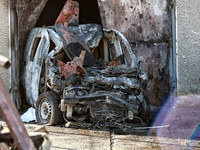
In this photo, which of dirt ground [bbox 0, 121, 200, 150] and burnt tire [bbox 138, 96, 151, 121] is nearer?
dirt ground [bbox 0, 121, 200, 150]

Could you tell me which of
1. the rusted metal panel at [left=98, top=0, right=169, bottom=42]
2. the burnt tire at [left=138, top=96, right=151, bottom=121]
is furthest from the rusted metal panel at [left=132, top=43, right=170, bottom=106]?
the burnt tire at [left=138, top=96, right=151, bottom=121]

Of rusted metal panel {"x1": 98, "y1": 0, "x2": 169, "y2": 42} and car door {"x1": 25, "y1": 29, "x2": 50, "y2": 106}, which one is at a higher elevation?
rusted metal panel {"x1": 98, "y1": 0, "x2": 169, "y2": 42}

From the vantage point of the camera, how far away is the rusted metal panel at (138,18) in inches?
304

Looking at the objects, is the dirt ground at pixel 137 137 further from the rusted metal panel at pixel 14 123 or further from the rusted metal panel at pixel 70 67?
the rusted metal panel at pixel 14 123

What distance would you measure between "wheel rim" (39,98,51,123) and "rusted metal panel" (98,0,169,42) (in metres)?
3.15


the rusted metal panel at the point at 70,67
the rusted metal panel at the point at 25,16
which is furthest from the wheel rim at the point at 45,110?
the rusted metal panel at the point at 25,16

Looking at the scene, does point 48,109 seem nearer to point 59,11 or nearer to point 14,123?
point 14,123

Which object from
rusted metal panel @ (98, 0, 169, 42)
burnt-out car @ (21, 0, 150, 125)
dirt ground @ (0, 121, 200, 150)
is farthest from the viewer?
rusted metal panel @ (98, 0, 169, 42)

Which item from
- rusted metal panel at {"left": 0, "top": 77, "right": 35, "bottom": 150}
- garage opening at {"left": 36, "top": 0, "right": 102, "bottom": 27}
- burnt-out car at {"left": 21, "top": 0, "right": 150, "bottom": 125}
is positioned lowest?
burnt-out car at {"left": 21, "top": 0, "right": 150, "bottom": 125}

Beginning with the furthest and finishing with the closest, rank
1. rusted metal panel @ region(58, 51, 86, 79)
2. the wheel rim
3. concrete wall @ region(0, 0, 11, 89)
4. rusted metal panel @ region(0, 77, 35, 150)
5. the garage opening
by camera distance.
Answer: the garage opening < concrete wall @ region(0, 0, 11, 89) < the wheel rim < rusted metal panel @ region(58, 51, 86, 79) < rusted metal panel @ region(0, 77, 35, 150)

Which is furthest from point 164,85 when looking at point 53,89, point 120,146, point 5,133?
point 5,133

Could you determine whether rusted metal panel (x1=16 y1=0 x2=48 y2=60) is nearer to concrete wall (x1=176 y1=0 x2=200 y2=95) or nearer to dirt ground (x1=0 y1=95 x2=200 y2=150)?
dirt ground (x1=0 y1=95 x2=200 y2=150)

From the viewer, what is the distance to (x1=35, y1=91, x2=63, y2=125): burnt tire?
219 inches

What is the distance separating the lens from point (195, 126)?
5656 millimetres
